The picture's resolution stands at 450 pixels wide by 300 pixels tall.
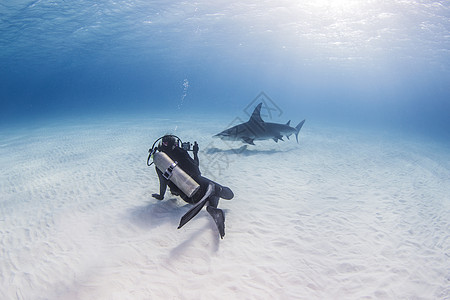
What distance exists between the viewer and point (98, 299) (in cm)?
300

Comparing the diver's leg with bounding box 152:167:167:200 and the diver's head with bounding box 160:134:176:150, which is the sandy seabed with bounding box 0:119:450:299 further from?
the diver's head with bounding box 160:134:176:150

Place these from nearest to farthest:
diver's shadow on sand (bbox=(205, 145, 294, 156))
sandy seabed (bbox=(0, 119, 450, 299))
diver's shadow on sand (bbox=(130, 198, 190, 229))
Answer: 1. sandy seabed (bbox=(0, 119, 450, 299))
2. diver's shadow on sand (bbox=(130, 198, 190, 229))
3. diver's shadow on sand (bbox=(205, 145, 294, 156))

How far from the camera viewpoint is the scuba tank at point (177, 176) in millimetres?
4162

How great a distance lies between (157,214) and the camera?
546 centimetres

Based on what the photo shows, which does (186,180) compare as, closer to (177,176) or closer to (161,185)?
(177,176)

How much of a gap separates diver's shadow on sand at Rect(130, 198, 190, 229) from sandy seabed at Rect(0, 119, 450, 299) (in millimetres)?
28

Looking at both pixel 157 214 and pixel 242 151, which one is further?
pixel 242 151

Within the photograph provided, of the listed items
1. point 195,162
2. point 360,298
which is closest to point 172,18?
point 195,162

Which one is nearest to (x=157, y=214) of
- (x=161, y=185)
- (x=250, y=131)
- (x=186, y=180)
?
(x=161, y=185)

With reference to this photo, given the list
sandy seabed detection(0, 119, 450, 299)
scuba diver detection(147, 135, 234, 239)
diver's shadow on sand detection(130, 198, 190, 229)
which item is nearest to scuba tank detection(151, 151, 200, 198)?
scuba diver detection(147, 135, 234, 239)

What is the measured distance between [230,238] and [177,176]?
1657mm

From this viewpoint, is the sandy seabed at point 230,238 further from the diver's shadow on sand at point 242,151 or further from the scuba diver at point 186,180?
the diver's shadow on sand at point 242,151

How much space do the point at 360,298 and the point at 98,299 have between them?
3.74 meters

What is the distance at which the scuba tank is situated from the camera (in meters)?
4.16
